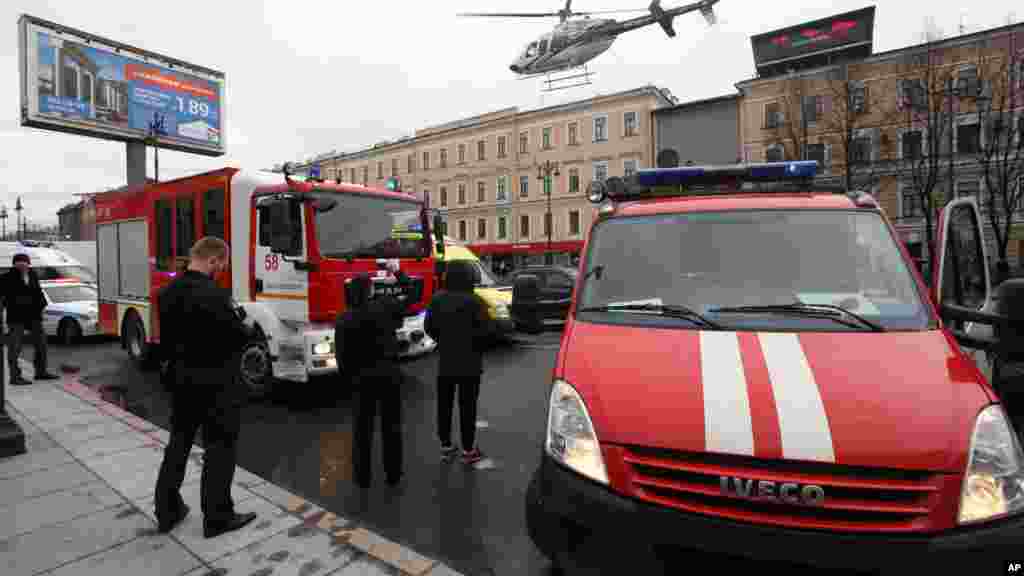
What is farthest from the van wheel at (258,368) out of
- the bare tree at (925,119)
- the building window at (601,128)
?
the building window at (601,128)

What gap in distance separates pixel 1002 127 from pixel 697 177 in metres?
27.9

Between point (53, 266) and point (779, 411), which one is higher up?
point (53, 266)

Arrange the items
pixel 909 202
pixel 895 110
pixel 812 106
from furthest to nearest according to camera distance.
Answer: pixel 812 106
pixel 909 202
pixel 895 110

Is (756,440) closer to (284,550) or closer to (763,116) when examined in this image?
(284,550)

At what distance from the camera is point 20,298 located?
757 cm

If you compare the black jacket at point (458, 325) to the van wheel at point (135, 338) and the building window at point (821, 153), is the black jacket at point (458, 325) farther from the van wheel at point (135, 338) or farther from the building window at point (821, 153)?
the building window at point (821, 153)

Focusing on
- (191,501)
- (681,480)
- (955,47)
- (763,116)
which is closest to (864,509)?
(681,480)

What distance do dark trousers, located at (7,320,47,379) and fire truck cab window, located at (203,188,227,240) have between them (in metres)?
3.20

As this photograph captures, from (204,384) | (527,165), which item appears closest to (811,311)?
(204,384)

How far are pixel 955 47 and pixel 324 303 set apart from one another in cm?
3584

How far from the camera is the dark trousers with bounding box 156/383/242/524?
10.9 ft

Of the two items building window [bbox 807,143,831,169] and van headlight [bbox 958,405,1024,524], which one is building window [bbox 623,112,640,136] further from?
van headlight [bbox 958,405,1024,524]

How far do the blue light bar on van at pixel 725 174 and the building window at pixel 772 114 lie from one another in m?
34.7

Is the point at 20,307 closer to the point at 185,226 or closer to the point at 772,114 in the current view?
the point at 185,226
